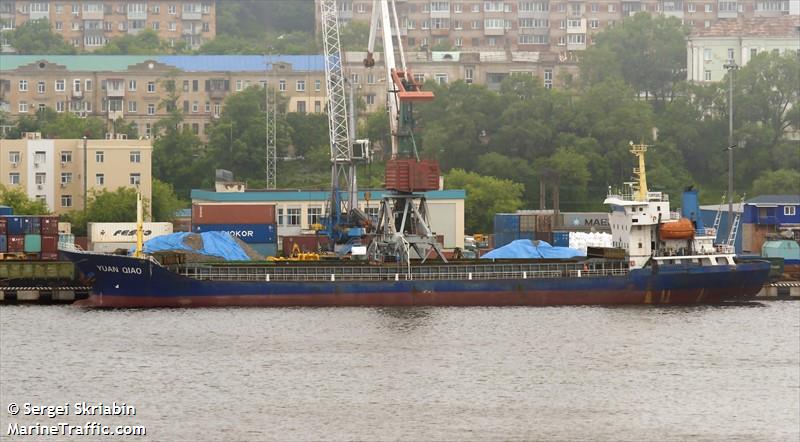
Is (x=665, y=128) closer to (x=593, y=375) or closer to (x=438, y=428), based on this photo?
(x=593, y=375)

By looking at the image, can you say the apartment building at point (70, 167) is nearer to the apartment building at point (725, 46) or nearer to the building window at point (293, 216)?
the building window at point (293, 216)

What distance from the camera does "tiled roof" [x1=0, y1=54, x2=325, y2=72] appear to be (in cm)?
19138

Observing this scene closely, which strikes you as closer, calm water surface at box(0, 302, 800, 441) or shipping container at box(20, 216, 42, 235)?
calm water surface at box(0, 302, 800, 441)

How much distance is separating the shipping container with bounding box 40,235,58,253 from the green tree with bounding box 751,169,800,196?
209 feet

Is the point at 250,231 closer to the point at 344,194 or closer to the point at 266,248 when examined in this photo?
the point at 266,248

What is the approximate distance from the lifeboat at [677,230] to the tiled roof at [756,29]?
82363 mm

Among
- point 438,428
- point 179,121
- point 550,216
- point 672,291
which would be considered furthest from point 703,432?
point 179,121

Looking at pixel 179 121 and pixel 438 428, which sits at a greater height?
pixel 179 121

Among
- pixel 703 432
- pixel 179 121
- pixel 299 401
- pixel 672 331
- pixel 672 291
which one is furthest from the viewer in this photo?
pixel 179 121

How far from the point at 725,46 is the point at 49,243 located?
90396mm

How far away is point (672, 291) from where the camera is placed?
360 ft

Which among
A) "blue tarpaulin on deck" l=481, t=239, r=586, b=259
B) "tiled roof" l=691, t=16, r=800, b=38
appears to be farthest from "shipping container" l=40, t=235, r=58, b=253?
"tiled roof" l=691, t=16, r=800, b=38

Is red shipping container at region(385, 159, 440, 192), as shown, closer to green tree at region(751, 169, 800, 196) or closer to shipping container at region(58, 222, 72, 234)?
shipping container at region(58, 222, 72, 234)

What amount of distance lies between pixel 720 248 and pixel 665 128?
6215cm
